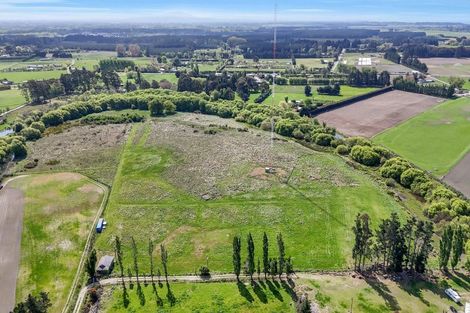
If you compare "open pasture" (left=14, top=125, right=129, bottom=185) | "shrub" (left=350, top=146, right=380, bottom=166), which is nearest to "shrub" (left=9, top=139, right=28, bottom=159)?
"open pasture" (left=14, top=125, right=129, bottom=185)

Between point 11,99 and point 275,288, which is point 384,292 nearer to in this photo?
point 275,288

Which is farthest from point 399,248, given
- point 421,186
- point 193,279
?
point 193,279

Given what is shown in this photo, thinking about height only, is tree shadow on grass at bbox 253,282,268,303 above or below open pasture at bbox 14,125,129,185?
below

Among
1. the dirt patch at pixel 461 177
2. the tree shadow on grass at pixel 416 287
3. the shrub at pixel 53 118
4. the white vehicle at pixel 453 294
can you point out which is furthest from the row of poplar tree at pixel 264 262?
the shrub at pixel 53 118

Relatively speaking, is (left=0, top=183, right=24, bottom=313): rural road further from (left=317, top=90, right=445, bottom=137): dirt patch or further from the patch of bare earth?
(left=317, top=90, right=445, bottom=137): dirt patch

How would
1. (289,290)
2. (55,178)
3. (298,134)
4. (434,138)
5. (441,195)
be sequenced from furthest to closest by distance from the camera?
(434,138) → (298,134) → (55,178) → (441,195) → (289,290)

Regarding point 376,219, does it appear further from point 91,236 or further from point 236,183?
point 91,236
